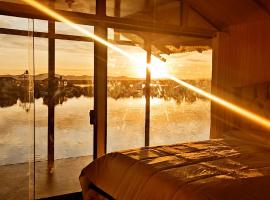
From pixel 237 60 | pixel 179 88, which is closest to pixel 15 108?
pixel 179 88

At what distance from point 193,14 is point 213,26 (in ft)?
1.02

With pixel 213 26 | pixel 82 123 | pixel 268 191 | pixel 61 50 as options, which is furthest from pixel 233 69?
pixel 82 123

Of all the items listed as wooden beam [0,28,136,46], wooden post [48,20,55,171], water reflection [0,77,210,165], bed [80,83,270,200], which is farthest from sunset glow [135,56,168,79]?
bed [80,83,270,200]

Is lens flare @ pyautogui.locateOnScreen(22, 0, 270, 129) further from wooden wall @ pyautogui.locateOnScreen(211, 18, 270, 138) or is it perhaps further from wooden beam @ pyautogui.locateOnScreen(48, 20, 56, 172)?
wooden beam @ pyautogui.locateOnScreen(48, 20, 56, 172)

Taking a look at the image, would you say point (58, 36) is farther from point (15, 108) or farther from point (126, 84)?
point (15, 108)

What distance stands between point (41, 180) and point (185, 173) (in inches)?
103

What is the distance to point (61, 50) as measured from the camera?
4.20 metres

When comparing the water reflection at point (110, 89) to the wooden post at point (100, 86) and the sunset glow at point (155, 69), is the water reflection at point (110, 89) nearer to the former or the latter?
the sunset glow at point (155, 69)

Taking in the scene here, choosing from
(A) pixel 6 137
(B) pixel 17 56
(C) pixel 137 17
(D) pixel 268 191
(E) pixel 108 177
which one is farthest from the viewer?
(A) pixel 6 137

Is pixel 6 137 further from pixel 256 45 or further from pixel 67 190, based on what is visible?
pixel 256 45

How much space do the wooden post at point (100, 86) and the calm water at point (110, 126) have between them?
101cm

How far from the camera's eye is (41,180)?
3.90 meters

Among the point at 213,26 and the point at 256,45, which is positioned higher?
the point at 213,26

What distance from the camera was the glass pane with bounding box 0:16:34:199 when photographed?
3.18 metres
